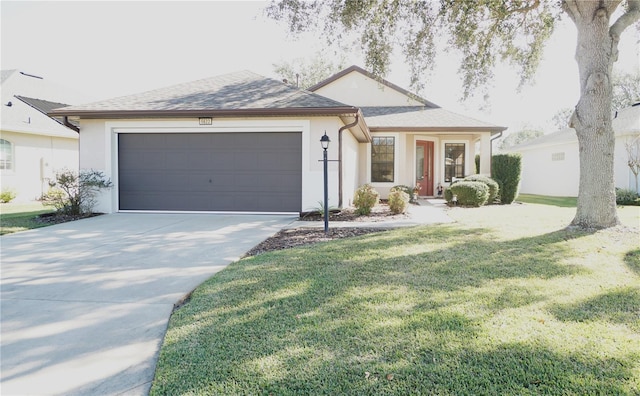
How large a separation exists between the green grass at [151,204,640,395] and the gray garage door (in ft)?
16.5

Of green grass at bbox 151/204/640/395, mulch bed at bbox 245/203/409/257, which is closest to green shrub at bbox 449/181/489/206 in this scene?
mulch bed at bbox 245/203/409/257

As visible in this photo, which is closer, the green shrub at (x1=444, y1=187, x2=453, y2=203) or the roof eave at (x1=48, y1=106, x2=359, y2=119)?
the roof eave at (x1=48, y1=106, x2=359, y2=119)

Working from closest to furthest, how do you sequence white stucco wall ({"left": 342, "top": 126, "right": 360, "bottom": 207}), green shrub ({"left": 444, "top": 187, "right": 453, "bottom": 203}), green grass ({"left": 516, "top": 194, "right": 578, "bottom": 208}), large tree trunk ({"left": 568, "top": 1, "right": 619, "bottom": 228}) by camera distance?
1. large tree trunk ({"left": 568, "top": 1, "right": 619, "bottom": 228})
2. white stucco wall ({"left": 342, "top": 126, "right": 360, "bottom": 207})
3. green shrub ({"left": 444, "top": 187, "right": 453, "bottom": 203})
4. green grass ({"left": 516, "top": 194, "right": 578, "bottom": 208})

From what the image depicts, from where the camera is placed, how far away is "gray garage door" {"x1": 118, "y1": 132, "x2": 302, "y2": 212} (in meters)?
10.1

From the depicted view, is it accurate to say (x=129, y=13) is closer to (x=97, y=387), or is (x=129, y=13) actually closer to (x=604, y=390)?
(x=97, y=387)

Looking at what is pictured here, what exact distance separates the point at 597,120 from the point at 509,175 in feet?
24.3

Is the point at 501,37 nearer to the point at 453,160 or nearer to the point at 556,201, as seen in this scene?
the point at 453,160

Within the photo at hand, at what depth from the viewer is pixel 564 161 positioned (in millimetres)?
19312

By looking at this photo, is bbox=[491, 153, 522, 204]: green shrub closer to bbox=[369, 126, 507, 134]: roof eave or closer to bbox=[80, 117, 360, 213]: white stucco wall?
bbox=[369, 126, 507, 134]: roof eave

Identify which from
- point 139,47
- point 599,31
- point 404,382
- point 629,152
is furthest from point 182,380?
point 629,152

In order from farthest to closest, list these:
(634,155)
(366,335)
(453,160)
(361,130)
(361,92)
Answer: (361,92) < (453,160) < (634,155) < (361,130) < (366,335)

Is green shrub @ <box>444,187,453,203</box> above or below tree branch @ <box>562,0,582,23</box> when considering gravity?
Result: below

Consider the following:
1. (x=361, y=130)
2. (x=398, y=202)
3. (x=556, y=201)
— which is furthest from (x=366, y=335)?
(x=556, y=201)

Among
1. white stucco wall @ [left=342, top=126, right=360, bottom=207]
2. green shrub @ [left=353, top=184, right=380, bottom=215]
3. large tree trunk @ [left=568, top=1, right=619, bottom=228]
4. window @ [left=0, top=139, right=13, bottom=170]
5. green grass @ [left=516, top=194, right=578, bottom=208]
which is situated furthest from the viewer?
window @ [left=0, top=139, right=13, bottom=170]
